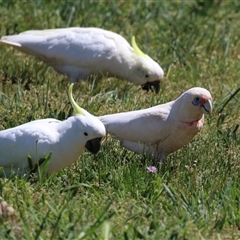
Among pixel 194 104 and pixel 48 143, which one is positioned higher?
pixel 194 104

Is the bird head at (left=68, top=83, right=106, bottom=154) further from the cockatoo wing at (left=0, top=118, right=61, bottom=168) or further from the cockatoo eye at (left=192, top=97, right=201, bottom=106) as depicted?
the cockatoo eye at (left=192, top=97, right=201, bottom=106)

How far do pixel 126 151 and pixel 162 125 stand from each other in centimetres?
31

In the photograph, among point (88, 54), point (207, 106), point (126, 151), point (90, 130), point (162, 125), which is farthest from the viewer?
point (88, 54)

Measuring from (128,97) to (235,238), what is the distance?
7.04 ft

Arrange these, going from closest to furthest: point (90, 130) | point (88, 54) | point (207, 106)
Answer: point (90, 130) → point (207, 106) → point (88, 54)

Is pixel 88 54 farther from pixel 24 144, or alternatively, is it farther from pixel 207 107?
pixel 24 144

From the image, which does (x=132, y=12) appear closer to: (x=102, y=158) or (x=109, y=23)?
(x=109, y=23)

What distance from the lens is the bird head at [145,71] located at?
6051mm

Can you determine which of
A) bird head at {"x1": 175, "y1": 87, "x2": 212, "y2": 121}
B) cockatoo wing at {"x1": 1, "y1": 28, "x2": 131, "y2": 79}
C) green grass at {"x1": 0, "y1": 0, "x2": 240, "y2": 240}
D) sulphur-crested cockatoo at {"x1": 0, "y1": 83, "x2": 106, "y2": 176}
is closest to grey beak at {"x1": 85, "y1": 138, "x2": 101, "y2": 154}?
sulphur-crested cockatoo at {"x1": 0, "y1": 83, "x2": 106, "y2": 176}

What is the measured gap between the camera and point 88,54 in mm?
6020

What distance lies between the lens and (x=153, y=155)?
4.71 meters

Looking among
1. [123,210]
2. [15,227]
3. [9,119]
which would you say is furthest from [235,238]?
[9,119]

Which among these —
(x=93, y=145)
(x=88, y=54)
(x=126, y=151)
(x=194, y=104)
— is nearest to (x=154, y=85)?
Answer: (x=88, y=54)

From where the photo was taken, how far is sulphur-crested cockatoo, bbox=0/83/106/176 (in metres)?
4.23
